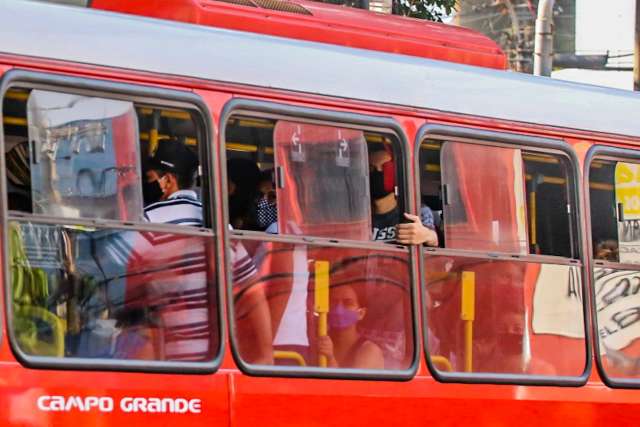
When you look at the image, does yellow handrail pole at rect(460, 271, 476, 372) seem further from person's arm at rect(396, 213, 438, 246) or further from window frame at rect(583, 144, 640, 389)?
window frame at rect(583, 144, 640, 389)

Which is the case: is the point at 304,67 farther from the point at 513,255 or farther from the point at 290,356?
the point at 513,255

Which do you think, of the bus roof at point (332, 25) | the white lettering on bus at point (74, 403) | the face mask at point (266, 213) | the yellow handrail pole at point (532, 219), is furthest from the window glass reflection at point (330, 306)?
the bus roof at point (332, 25)

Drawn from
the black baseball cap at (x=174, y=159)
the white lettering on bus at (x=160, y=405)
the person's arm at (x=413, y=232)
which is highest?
the black baseball cap at (x=174, y=159)

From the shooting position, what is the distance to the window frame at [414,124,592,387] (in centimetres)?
766

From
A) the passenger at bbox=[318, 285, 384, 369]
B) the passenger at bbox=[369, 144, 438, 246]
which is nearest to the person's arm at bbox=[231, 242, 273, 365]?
the passenger at bbox=[318, 285, 384, 369]

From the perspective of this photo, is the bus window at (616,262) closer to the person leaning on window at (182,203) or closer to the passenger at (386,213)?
the passenger at (386,213)

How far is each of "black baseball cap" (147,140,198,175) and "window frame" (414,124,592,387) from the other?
1.31 meters

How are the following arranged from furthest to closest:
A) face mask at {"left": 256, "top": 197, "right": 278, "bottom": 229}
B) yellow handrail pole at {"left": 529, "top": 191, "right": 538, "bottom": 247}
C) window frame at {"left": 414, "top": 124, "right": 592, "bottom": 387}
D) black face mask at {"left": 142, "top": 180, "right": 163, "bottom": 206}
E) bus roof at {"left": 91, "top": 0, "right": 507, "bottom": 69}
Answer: yellow handrail pole at {"left": 529, "top": 191, "right": 538, "bottom": 247}, window frame at {"left": 414, "top": 124, "right": 592, "bottom": 387}, bus roof at {"left": 91, "top": 0, "right": 507, "bottom": 69}, face mask at {"left": 256, "top": 197, "right": 278, "bottom": 229}, black face mask at {"left": 142, "top": 180, "right": 163, "bottom": 206}

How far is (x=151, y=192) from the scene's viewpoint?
6805mm

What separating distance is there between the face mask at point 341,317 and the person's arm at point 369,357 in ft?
0.42

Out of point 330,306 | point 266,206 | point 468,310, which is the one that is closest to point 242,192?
point 266,206

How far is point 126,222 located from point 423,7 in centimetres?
959

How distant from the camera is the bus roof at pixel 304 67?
21.4 feet

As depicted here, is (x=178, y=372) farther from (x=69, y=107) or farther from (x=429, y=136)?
(x=429, y=136)
